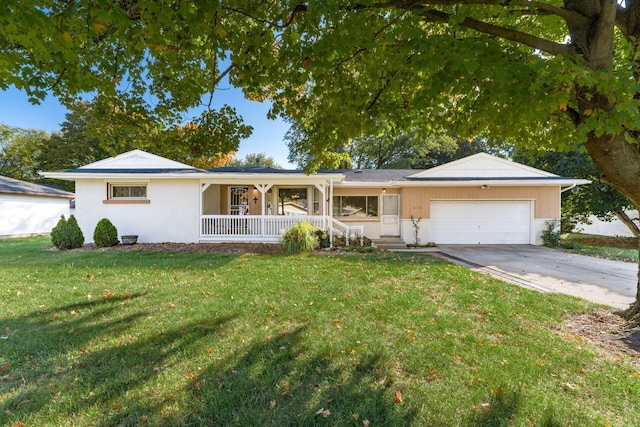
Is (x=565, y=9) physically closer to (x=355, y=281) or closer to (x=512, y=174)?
(x=355, y=281)

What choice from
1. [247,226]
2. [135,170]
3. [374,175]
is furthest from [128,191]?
[374,175]

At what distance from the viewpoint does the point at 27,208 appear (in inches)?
617

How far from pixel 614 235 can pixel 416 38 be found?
21853 mm

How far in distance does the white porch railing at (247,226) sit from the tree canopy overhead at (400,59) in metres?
6.55

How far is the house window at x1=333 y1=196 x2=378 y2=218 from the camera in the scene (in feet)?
42.3

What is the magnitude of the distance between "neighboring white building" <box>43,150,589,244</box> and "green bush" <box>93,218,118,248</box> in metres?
0.80

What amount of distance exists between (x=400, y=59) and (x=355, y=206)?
9833 mm

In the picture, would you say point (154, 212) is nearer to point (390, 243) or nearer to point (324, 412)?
point (390, 243)

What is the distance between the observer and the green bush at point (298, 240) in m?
9.47

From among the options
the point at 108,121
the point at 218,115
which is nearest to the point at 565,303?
the point at 218,115

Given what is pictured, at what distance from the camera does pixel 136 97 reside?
483 centimetres

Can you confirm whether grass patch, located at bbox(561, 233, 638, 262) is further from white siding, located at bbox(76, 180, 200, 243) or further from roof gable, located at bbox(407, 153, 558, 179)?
white siding, located at bbox(76, 180, 200, 243)

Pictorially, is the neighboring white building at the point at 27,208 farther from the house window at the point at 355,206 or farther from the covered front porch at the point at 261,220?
the house window at the point at 355,206

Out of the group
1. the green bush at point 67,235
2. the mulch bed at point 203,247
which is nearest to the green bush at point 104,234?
the mulch bed at point 203,247
